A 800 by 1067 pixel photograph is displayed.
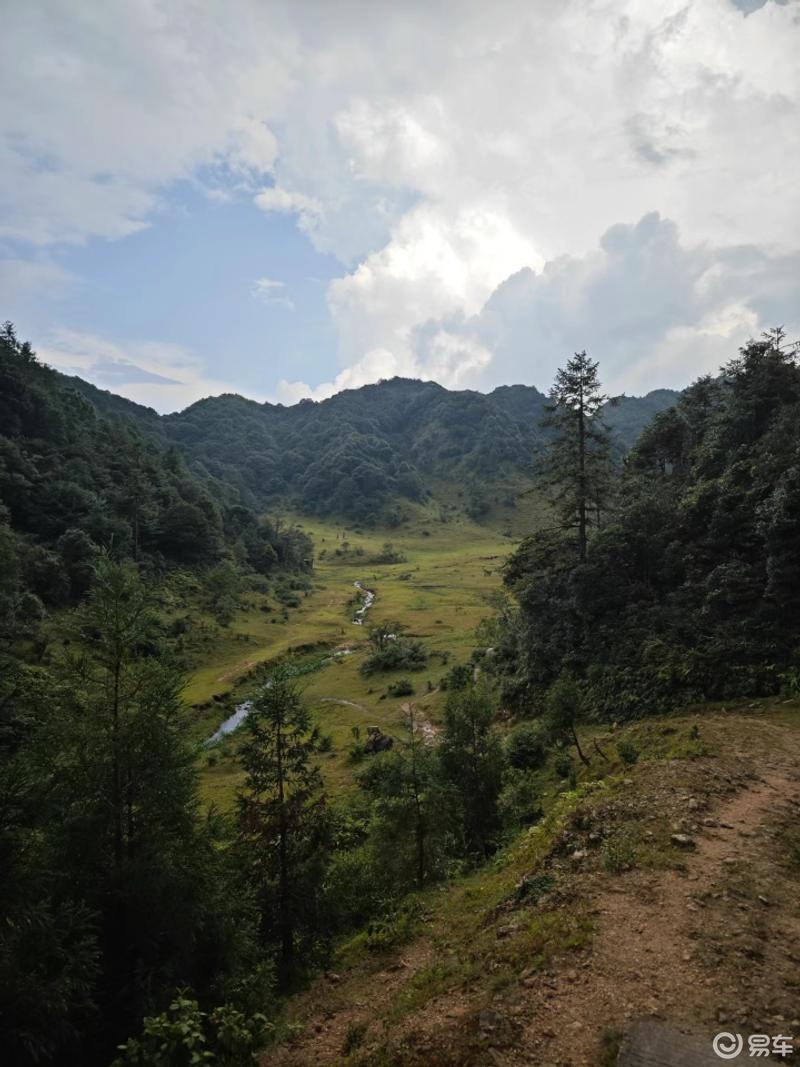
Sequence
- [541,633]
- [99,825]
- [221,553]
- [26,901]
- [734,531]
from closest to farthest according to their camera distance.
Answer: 1. [26,901]
2. [99,825]
3. [734,531]
4. [541,633]
5. [221,553]

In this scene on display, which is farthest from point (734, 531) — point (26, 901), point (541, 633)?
point (26, 901)

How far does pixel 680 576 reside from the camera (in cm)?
3422

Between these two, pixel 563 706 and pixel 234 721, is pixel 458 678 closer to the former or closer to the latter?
pixel 234 721

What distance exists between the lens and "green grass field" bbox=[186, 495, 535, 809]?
4572 cm

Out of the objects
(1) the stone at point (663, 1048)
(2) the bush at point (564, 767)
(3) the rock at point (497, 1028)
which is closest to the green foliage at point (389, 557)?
(2) the bush at point (564, 767)

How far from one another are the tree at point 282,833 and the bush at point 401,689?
38.8 m

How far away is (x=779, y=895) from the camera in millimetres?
11969


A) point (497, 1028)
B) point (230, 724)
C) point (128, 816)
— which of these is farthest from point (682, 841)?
point (230, 724)

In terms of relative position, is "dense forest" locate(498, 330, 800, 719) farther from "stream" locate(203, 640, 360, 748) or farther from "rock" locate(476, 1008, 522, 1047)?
"stream" locate(203, 640, 360, 748)

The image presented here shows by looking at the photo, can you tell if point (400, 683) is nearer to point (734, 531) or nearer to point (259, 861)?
point (734, 531)

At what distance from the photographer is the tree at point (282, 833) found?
16094mm

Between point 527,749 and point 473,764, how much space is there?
7.09 meters

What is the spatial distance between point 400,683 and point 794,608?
37.0 m

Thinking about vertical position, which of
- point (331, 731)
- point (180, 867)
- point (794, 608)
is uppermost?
point (794, 608)
